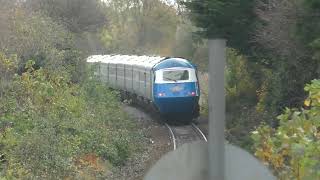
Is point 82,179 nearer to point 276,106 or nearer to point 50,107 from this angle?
point 50,107

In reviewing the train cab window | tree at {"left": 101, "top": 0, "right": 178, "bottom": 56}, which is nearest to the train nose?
the train cab window

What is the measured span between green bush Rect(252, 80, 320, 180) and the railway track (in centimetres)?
1575

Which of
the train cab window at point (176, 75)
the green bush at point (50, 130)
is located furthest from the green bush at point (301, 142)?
the train cab window at point (176, 75)

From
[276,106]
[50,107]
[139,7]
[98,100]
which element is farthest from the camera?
[139,7]

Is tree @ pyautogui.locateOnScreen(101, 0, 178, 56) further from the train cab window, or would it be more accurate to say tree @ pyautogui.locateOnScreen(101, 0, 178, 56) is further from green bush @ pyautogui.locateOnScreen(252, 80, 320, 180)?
green bush @ pyautogui.locateOnScreen(252, 80, 320, 180)

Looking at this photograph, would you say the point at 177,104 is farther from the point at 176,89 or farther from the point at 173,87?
the point at 173,87

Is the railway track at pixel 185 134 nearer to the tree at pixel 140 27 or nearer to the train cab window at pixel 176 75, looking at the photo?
the train cab window at pixel 176 75

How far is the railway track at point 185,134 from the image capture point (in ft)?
78.2

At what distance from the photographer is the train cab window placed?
28.1m

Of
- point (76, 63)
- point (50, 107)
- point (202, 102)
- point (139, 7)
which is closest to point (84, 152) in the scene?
point (50, 107)

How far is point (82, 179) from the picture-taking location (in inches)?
523

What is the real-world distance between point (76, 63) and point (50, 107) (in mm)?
10486

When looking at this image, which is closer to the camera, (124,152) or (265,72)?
(124,152)

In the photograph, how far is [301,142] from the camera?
572 cm
